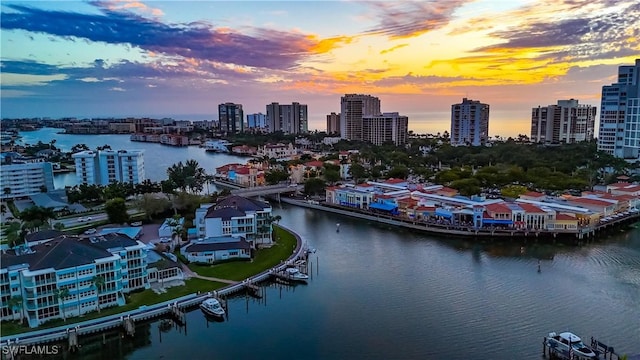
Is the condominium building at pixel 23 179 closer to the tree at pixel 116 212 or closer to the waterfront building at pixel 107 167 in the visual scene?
the waterfront building at pixel 107 167

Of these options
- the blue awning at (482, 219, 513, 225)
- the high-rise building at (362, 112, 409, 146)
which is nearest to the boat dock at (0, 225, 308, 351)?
the blue awning at (482, 219, 513, 225)

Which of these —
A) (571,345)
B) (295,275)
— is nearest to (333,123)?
(295,275)

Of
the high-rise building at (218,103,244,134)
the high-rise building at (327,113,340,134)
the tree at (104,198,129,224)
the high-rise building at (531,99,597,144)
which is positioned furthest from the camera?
the high-rise building at (218,103,244,134)

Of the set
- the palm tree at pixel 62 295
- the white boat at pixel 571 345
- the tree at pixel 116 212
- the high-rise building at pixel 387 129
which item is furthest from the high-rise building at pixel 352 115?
the palm tree at pixel 62 295

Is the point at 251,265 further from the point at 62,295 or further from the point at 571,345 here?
the point at 571,345

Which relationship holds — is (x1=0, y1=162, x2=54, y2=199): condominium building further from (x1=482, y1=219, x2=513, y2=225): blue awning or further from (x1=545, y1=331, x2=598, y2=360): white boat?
(x1=545, y1=331, x2=598, y2=360): white boat

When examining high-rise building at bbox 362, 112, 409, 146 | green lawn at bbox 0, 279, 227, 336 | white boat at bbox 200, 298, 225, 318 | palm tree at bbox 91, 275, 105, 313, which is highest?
high-rise building at bbox 362, 112, 409, 146
